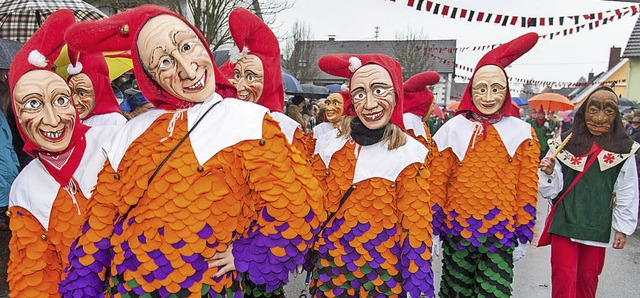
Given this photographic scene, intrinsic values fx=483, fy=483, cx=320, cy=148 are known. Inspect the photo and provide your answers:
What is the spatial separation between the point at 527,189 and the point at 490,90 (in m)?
0.76

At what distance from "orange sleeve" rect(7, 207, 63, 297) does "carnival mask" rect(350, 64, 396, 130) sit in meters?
1.69

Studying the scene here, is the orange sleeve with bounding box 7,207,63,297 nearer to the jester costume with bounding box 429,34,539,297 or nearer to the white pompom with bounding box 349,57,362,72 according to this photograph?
the white pompom with bounding box 349,57,362,72

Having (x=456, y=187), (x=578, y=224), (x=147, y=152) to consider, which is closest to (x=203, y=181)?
(x=147, y=152)

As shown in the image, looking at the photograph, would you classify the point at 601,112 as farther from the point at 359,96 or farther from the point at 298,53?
the point at 298,53

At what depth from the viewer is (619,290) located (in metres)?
4.93

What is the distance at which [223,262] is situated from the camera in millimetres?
1854

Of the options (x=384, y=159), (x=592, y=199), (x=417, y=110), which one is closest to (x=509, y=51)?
(x=592, y=199)

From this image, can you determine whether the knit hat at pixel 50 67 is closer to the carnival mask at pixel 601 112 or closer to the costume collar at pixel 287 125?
the costume collar at pixel 287 125

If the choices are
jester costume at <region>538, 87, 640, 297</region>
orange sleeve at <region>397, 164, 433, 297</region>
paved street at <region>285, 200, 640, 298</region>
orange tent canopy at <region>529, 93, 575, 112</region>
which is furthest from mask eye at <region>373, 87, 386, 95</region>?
orange tent canopy at <region>529, 93, 575, 112</region>

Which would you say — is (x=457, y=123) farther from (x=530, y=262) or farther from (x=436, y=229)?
(x=530, y=262)

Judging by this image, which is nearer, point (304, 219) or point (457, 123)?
point (304, 219)

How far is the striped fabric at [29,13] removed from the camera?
4539 millimetres

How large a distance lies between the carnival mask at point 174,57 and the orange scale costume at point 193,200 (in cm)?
2

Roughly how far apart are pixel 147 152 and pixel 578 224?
3.08 metres
